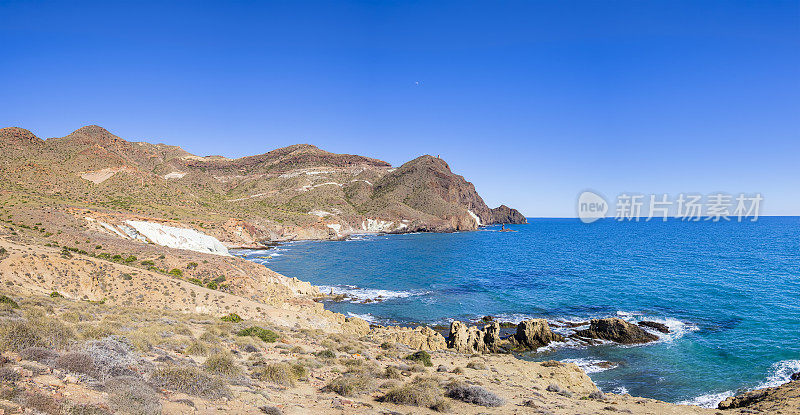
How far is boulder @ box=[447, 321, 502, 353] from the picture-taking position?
85.4 feet

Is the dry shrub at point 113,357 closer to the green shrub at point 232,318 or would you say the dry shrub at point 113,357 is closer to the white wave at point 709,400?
the green shrub at point 232,318

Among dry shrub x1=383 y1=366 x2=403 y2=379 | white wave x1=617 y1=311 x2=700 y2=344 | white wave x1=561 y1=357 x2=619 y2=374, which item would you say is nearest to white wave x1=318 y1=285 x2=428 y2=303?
white wave x1=617 y1=311 x2=700 y2=344

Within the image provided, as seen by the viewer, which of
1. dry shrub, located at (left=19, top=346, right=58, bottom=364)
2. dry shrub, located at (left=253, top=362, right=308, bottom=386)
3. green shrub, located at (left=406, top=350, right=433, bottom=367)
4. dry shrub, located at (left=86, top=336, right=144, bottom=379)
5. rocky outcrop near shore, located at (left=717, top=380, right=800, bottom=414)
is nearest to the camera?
dry shrub, located at (left=19, top=346, right=58, bottom=364)

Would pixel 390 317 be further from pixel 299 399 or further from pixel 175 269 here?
pixel 299 399

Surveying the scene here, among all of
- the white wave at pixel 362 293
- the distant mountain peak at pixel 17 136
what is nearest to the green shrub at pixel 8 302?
the white wave at pixel 362 293

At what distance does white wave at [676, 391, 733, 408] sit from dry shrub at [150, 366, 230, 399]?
2105 cm

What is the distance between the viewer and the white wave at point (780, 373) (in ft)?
66.6

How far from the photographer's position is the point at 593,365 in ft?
78.3

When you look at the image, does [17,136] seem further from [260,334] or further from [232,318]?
[260,334]

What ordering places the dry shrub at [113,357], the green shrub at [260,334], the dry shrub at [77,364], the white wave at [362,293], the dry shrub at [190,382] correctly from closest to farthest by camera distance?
the dry shrub at [77,364] < the dry shrub at [113,357] < the dry shrub at [190,382] < the green shrub at [260,334] < the white wave at [362,293]

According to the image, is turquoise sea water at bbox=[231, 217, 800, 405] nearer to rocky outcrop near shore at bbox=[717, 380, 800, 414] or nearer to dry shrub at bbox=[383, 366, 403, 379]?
rocky outcrop near shore at bbox=[717, 380, 800, 414]

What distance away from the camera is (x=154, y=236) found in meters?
54.4

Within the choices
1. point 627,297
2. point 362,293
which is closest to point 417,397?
point 362,293

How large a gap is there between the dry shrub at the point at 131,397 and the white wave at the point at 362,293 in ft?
102
